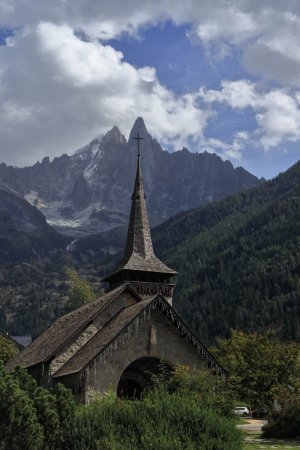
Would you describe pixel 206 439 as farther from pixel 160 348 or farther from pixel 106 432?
pixel 160 348

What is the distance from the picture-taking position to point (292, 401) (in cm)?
3603

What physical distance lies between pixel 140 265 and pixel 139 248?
209 cm

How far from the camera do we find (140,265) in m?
51.4

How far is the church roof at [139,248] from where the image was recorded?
5153cm

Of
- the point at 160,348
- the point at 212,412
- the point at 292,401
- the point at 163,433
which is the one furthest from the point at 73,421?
the point at 292,401

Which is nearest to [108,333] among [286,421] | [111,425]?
[286,421]

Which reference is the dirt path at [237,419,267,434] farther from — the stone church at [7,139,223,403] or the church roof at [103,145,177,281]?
the church roof at [103,145,177,281]

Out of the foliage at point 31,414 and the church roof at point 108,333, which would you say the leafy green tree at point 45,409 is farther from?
the church roof at point 108,333

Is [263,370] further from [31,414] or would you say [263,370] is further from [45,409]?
[31,414]

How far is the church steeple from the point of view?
5091 cm

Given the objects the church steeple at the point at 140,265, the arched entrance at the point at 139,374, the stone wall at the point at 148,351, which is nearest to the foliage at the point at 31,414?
the stone wall at the point at 148,351

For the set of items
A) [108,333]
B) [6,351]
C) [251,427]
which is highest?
[108,333]

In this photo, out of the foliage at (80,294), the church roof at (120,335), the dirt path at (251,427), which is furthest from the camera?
the foliage at (80,294)

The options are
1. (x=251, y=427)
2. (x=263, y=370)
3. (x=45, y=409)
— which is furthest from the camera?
(x=263, y=370)
